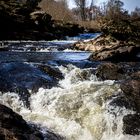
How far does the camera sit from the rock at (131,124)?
8156 mm

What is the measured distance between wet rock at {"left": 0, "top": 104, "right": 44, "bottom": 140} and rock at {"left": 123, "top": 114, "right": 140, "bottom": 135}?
205 cm

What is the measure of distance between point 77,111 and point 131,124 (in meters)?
1.57

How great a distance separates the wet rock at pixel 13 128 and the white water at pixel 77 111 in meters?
1.15

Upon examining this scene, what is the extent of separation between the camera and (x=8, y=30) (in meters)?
35.9

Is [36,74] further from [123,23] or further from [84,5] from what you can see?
[84,5]

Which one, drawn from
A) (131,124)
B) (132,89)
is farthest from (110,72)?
(131,124)

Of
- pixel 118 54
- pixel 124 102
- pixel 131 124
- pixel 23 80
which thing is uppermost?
pixel 118 54

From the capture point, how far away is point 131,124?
835cm

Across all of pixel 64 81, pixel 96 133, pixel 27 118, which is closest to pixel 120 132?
pixel 96 133

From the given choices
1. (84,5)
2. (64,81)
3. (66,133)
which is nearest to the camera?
(66,133)

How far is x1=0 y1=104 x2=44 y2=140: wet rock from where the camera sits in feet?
20.7

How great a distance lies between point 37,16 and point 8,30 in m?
4.81

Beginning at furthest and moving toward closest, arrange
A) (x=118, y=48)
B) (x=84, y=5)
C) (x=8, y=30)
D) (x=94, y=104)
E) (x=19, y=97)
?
(x=84, y=5) → (x=8, y=30) → (x=118, y=48) → (x=19, y=97) → (x=94, y=104)

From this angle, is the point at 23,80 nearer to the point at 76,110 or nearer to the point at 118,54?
the point at 76,110
